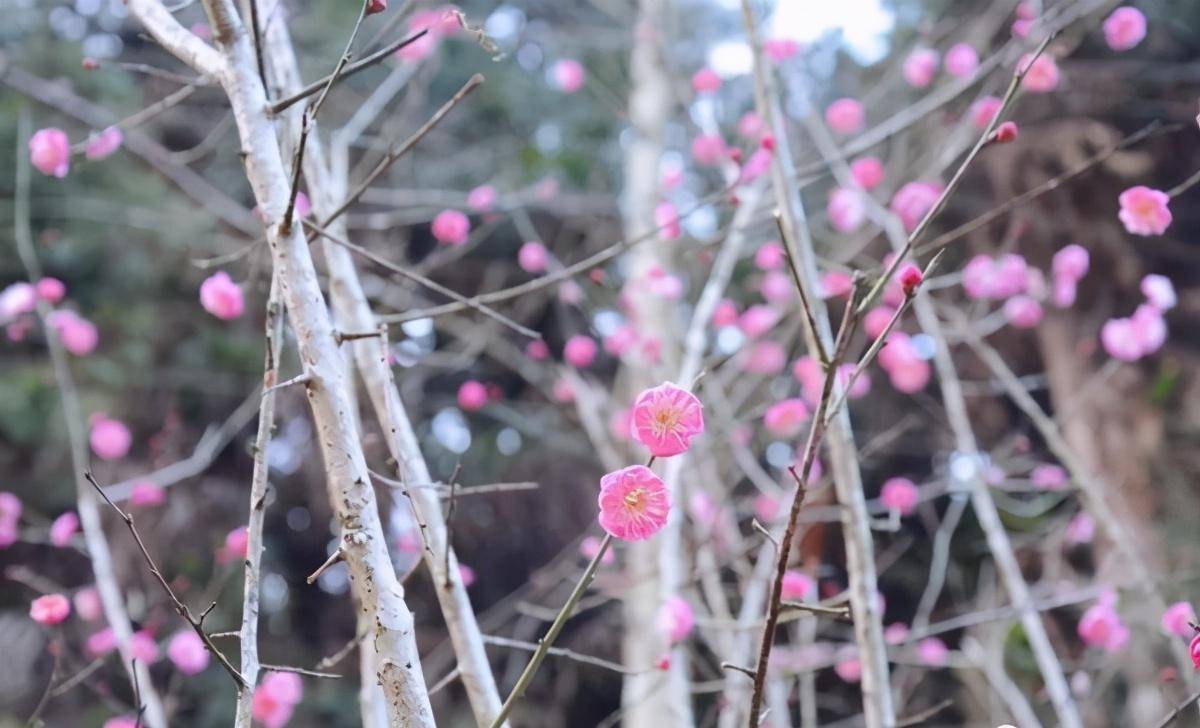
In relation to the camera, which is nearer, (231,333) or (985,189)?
(231,333)

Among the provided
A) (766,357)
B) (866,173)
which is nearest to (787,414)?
(866,173)

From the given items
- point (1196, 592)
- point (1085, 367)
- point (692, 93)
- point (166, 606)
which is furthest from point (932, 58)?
point (166, 606)

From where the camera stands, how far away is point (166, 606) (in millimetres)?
3709

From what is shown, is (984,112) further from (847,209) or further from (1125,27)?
(847,209)

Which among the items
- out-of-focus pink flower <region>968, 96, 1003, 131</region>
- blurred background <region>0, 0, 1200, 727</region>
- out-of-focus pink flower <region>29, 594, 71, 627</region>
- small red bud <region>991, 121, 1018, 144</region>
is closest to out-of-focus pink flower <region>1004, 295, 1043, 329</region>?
blurred background <region>0, 0, 1200, 727</region>

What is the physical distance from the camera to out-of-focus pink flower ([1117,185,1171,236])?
1542 mm

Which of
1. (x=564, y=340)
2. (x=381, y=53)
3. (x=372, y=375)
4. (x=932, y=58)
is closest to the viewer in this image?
(x=381, y=53)

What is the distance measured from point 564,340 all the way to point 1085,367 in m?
2.56

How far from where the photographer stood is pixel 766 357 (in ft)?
11.9

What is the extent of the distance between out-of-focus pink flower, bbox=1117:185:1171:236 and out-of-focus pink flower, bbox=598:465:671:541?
101 centimetres

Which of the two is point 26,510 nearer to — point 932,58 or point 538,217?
point 538,217

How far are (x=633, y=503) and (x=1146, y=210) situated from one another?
1056mm

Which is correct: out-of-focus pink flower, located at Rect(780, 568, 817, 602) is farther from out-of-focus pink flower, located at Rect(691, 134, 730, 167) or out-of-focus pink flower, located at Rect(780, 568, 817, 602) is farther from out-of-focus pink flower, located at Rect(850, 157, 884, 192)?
out-of-focus pink flower, located at Rect(691, 134, 730, 167)

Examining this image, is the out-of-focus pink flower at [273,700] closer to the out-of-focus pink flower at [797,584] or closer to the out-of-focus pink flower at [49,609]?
the out-of-focus pink flower at [49,609]
